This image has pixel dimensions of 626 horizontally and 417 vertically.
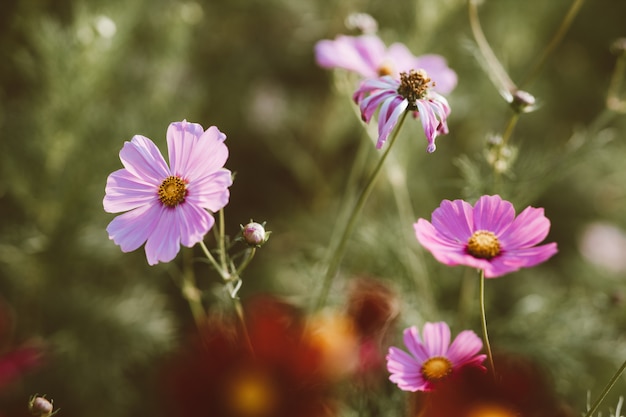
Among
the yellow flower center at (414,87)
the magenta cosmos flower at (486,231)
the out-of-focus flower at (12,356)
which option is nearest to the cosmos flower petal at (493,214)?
the magenta cosmos flower at (486,231)

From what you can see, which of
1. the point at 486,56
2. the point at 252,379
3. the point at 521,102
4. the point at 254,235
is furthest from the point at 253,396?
the point at 486,56

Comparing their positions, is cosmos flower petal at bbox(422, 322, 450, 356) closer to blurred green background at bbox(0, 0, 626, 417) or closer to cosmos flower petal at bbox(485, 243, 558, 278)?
cosmos flower petal at bbox(485, 243, 558, 278)

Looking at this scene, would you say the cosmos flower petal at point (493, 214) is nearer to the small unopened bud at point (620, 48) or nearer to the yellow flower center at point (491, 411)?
the yellow flower center at point (491, 411)

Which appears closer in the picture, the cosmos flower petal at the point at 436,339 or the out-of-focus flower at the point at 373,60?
the cosmos flower petal at the point at 436,339

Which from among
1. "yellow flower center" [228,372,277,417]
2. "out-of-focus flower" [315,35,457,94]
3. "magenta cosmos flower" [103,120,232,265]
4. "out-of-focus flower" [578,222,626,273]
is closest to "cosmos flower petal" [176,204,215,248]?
"magenta cosmos flower" [103,120,232,265]

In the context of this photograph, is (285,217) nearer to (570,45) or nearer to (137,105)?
(137,105)

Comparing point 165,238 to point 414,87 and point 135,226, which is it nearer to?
point 135,226

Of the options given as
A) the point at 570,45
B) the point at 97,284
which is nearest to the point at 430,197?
the point at 97,284
